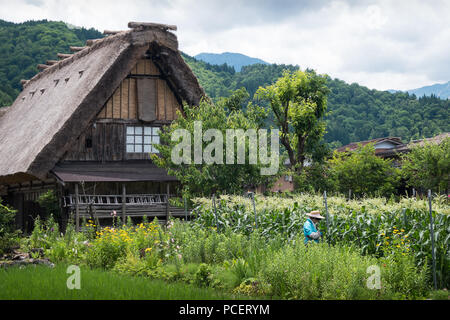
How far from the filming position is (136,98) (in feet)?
74.4

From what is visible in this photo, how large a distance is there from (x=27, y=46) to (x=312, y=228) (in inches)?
1622

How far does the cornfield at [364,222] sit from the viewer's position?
31.1ft

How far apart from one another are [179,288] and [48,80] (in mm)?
21701

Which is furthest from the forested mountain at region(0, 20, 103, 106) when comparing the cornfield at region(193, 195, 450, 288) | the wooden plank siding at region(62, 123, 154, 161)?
the cornfield at region(193, 195, 450, 288)

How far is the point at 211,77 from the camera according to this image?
57156mm

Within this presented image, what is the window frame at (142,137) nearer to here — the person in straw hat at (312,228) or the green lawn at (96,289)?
the person in straw hat at (312,228)

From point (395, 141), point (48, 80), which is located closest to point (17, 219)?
point (48, 80)

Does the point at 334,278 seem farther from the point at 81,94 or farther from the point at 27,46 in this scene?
the point at 27,46

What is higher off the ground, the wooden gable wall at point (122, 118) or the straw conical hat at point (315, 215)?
the wooden gable wall at point (122, 118)

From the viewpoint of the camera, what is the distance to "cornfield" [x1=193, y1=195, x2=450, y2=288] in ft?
31.1

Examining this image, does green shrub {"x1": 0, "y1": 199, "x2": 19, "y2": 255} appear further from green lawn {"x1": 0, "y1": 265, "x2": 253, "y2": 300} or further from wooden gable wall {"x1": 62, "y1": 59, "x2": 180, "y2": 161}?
wooden gable wall {"x1": 62, "y1": 59, "x2": 180, "y2": 161}

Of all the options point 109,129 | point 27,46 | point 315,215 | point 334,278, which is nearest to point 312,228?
point 315,215

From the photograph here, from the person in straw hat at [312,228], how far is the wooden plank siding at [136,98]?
1255 cm

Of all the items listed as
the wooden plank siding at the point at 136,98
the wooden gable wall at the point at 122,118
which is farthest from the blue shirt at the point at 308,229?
the wooden plank siding at the point at 136,98
